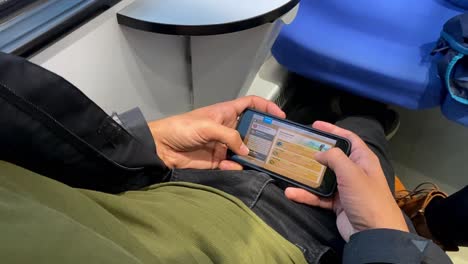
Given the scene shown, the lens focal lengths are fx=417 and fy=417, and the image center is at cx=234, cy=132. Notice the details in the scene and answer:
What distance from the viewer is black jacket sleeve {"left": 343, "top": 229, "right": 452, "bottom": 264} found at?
17.7 inches

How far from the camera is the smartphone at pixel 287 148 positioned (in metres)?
0.61

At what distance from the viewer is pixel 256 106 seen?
2.32 ft

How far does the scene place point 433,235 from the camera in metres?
0.80

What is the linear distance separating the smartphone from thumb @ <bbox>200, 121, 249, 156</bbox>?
0.8 inches

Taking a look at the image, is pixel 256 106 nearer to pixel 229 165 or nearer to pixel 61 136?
pixel 229 165

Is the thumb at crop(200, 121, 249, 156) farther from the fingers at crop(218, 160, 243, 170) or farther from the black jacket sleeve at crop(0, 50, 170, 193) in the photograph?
the black jacket sleeve at crop(0, 50, 170, 193)

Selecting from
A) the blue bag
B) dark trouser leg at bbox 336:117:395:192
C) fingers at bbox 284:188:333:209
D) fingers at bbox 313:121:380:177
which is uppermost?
the blue bag

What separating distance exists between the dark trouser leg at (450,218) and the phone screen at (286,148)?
0.96 feet

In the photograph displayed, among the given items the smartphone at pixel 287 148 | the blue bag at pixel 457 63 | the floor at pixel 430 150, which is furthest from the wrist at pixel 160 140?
the floor at pixel 430 150

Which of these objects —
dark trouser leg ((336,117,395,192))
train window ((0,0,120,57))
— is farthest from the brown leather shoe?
train window ((0,0,120,57))

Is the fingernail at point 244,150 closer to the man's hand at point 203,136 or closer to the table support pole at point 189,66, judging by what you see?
the man's hand at point 203,136

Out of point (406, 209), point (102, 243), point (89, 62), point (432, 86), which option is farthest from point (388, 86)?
point (102, 243)

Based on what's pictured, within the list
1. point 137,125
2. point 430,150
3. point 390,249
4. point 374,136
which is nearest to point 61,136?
point 137,125

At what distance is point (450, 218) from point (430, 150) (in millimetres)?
422
